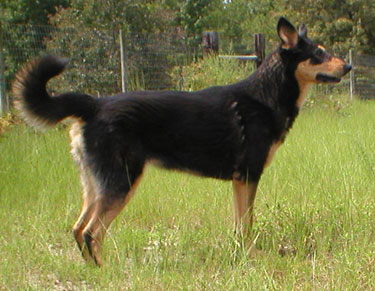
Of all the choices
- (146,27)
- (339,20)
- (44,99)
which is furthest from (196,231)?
(339,20)

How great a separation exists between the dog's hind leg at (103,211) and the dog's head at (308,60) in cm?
160

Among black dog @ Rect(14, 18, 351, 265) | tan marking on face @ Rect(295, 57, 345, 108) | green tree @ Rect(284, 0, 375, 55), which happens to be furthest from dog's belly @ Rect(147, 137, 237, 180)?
green tree @ Rect(284, 0, 375, 55)

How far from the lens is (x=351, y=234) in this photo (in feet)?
11.3

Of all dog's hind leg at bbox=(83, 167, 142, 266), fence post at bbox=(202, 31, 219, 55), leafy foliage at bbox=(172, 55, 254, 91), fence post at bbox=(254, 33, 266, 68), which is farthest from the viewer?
fence post at bbox=(254, 33, 266, 68)

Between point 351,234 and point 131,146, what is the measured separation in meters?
1.55

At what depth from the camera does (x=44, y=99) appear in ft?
11.8

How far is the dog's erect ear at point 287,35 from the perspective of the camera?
162 inches

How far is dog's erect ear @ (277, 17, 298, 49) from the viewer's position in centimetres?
412

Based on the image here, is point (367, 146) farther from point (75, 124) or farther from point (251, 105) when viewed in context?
point (75, 124)

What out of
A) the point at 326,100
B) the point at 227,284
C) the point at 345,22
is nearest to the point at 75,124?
the point at 227,284

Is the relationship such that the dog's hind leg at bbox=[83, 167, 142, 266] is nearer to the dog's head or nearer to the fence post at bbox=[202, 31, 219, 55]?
the dog's head

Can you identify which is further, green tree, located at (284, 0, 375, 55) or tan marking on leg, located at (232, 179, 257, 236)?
green tree, located at (284, 0, 375, 55)

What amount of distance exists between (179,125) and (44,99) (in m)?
0.96

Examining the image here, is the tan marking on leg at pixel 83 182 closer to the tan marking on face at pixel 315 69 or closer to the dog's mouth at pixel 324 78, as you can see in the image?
the tan marking on face at pixel 315 69
